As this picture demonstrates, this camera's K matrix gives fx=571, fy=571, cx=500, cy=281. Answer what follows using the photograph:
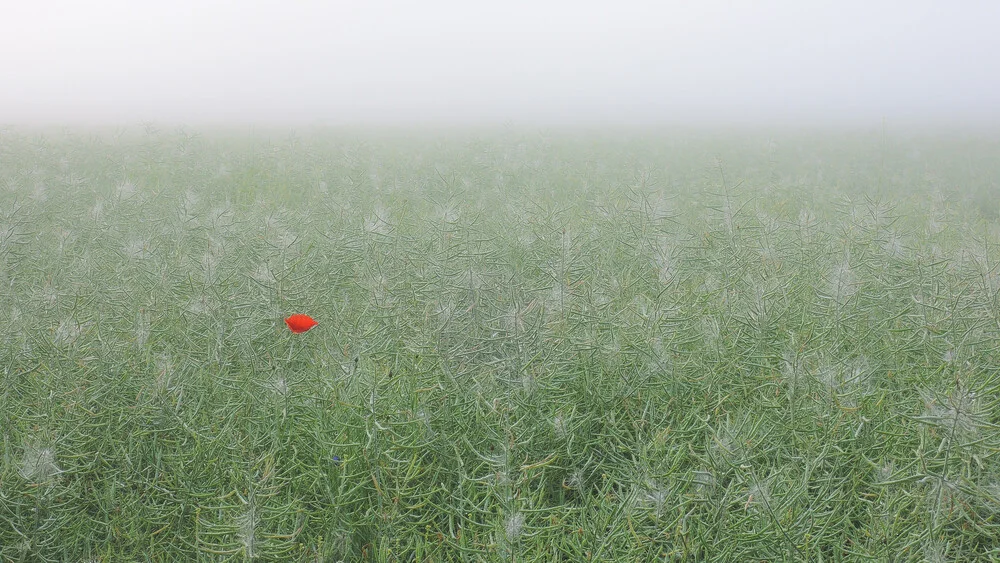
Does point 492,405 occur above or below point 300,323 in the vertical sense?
below

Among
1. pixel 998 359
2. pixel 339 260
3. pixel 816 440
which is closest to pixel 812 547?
pixel 816 440

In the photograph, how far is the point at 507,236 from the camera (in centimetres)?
413

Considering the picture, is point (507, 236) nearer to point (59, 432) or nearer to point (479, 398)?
point (479, 398)

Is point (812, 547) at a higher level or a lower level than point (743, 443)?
lower

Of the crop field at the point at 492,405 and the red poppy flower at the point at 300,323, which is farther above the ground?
the red poppy flower at the point at 300,323

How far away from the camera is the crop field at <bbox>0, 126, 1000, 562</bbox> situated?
154 centimetres

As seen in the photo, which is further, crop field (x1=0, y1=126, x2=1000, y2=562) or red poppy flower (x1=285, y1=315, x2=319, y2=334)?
red poppy flower (x1=285, y1=315, x2=319, y2=334)

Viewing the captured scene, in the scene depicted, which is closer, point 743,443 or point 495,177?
point 743,443

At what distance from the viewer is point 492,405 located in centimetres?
194

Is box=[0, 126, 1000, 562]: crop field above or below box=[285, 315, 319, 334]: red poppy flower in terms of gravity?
below

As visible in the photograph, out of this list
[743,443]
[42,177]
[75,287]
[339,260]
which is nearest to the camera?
[743,443]

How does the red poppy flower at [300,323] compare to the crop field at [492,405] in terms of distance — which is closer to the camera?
the crop field at [492,405]

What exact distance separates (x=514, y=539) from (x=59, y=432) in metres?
1.57

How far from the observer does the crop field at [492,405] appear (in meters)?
1.54
